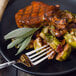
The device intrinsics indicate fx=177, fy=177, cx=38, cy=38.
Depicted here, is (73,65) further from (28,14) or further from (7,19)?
(7,19)

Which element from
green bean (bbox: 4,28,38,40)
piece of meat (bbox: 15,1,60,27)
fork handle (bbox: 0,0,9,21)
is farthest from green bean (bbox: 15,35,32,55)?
fork handle (bbox: 0,0,9,21)

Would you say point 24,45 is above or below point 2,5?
below

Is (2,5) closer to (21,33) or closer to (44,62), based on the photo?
(21,33)

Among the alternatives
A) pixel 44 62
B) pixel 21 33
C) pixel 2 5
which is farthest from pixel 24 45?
pixel 2 5

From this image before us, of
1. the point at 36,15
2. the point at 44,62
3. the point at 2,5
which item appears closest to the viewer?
the point at 44,62

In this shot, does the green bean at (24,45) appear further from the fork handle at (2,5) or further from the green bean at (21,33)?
the fork handle at (2,5)

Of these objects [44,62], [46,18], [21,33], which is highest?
[46,18]

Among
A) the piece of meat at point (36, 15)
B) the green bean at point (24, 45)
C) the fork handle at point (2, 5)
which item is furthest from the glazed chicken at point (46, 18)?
the fork handle at point (2, 5)

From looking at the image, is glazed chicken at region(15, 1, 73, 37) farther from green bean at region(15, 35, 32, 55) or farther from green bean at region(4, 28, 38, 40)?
green bean at region(15, 35, 32, 55)
